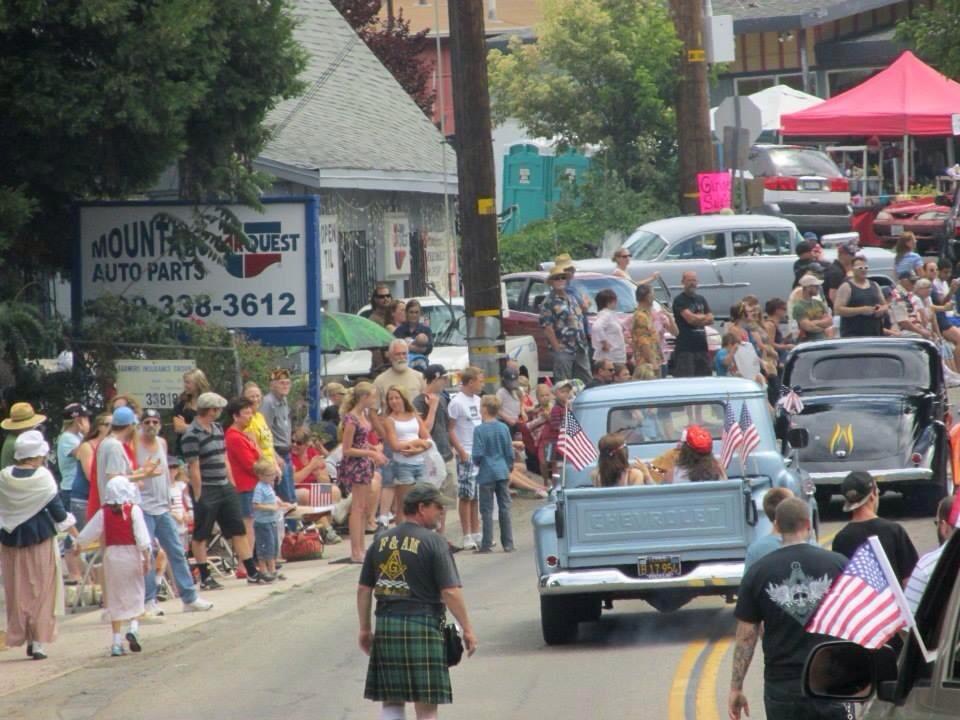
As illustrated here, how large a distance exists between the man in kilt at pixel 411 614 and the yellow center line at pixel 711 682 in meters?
1.92

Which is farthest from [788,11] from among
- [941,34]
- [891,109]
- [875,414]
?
[875,414]

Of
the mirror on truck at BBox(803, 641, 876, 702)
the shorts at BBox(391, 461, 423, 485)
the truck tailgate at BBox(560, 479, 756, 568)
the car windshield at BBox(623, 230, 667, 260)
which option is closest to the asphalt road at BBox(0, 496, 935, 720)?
the truck tailgate at BBox(560, 479, 756, 568)

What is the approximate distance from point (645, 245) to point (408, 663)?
23256 mm

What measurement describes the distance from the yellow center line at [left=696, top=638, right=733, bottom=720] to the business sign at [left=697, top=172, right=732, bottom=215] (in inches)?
810

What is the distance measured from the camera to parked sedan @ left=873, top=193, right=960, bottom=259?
3741 cm

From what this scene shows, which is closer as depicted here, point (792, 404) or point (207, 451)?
point (207, 451)

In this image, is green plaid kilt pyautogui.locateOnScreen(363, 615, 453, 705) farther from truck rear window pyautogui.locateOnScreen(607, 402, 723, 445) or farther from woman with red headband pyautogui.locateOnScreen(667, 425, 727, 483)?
truck rear window pyautogui.locateOnScreen(607, 402, 723, 445)

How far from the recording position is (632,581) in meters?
13.2

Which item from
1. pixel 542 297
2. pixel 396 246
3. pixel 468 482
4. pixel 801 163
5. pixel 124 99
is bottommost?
pixel 468 482

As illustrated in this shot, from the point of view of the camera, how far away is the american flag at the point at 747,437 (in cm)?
1405

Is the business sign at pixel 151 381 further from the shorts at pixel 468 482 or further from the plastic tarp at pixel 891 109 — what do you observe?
the plastic tarp at pixel 891 109

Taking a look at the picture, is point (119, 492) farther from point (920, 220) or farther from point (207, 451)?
point (920, 220)

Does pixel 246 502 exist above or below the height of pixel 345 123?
below

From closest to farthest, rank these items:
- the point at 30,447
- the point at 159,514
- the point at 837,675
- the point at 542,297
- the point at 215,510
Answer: the point at 837,675 < the point at 30,447 < the point at 159,514 < the point at 215,510 < the point at 542,297
